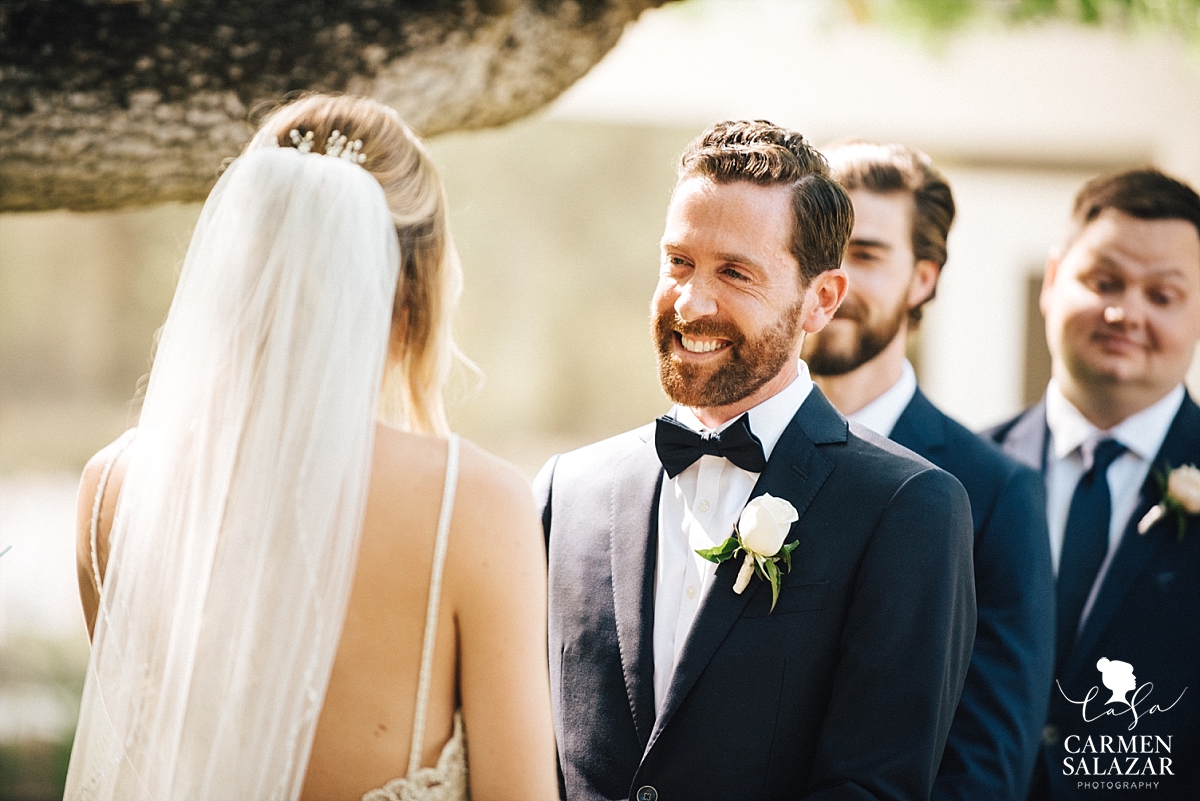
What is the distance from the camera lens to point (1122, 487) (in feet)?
11.6

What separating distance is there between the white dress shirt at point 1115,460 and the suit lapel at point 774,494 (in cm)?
141

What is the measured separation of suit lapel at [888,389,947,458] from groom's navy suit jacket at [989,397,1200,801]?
2.37 ft

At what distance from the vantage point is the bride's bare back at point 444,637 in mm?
1973

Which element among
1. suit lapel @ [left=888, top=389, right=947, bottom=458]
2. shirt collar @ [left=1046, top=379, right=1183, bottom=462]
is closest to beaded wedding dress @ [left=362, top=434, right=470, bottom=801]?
suit lapel @ [left=888, top=389, right=947, bottom=458]

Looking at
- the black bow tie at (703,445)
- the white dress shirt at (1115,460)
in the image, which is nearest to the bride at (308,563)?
the black bow tie at (703,445)

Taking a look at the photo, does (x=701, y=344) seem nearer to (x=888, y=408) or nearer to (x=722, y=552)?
(x=722, y=552)

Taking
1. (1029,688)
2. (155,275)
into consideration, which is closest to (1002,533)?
(1029,688)

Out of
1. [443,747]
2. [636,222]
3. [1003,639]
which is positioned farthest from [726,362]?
[636,222]

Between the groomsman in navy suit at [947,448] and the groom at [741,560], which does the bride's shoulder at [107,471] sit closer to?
the groom at [741,560]

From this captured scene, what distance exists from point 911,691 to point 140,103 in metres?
2.77

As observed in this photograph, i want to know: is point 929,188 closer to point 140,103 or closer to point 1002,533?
point 1002,533

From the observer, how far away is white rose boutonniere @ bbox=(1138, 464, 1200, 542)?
3283 mm

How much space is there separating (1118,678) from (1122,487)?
2.09 ft

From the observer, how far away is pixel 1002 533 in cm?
298
